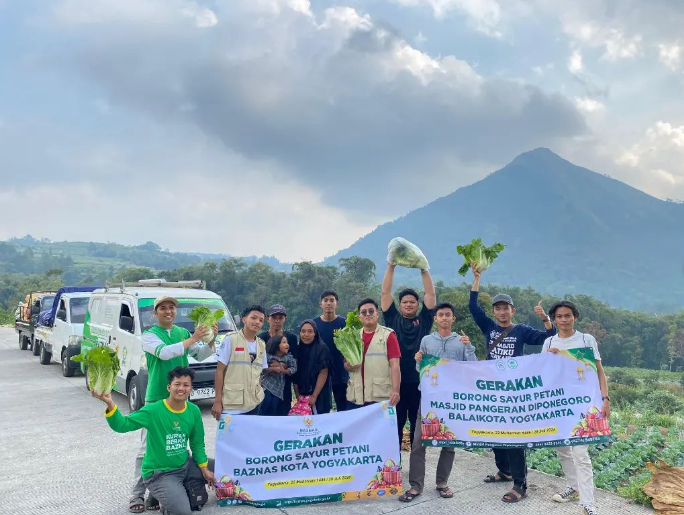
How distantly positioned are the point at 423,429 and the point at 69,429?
19.4ft

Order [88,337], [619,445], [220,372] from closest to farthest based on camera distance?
[220,372], [619,445], [88,337]

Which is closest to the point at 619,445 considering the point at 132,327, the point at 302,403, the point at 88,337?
the point at 302,403

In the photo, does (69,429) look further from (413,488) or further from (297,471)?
(413,488)

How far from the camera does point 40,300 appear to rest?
1809cm

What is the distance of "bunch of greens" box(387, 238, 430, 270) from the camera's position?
565 cm

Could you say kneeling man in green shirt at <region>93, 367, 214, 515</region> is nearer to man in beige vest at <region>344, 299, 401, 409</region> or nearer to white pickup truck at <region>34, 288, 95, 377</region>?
man in beige vest at <region>344, 299, 401, 409</region>

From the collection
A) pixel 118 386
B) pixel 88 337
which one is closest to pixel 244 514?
pixel 118 386

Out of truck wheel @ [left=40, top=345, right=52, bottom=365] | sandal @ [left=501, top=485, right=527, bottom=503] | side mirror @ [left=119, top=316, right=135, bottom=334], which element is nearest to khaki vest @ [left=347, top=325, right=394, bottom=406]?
sandal @ [left=501, top=485, right=527, bottom=503]

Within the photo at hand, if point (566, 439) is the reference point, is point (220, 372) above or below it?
above

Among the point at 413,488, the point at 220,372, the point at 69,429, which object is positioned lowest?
the point at 69,429

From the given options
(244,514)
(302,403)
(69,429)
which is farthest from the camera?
(69,429)

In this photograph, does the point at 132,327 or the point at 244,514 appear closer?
the point at 244,514

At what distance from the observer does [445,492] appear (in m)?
5.23

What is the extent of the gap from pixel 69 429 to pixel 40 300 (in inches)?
456
